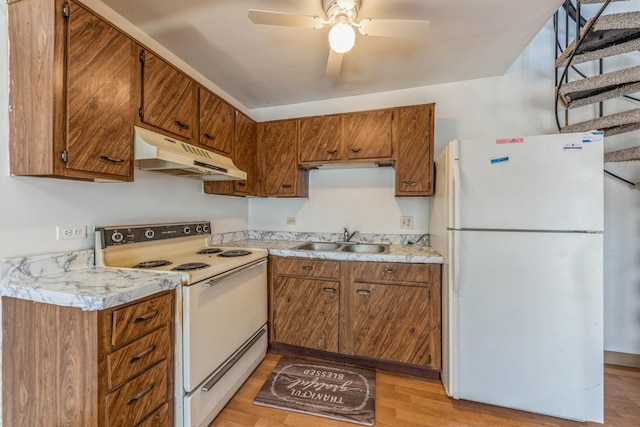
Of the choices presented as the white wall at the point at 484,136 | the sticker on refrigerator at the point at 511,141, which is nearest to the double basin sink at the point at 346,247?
the white wall at the point at 484,136

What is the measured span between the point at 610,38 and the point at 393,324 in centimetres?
241

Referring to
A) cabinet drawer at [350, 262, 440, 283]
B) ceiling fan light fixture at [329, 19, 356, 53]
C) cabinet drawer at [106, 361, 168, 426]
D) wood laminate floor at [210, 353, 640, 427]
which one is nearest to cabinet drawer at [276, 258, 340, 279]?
cabinet drawer at [350, 262, 440, 283]

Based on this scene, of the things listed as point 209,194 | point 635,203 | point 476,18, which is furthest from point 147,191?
point 635,203

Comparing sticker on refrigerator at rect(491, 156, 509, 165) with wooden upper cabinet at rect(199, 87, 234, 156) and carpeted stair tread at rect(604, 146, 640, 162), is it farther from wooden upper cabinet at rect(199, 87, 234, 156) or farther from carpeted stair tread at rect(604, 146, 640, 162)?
wooden upper cabinet at rect(199, 87, 234, 156)

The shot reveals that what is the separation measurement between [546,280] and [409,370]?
3.86 ft

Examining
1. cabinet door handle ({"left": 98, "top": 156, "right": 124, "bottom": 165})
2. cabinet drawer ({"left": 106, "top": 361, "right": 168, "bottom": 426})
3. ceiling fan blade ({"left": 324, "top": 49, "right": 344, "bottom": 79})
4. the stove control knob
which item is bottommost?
cabinet drawer ({"left": 106, "top": 361, "right": 168, "bottom": 426})

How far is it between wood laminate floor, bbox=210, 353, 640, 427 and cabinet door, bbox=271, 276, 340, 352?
0.45 meters

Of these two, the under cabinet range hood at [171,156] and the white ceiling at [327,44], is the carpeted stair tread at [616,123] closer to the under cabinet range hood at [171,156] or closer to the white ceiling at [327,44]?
the white ceiling at [327,44]

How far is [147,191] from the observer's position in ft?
5.88

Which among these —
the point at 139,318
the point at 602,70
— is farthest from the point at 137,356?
the point at 602,70

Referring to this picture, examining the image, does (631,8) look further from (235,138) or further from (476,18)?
(235,138)

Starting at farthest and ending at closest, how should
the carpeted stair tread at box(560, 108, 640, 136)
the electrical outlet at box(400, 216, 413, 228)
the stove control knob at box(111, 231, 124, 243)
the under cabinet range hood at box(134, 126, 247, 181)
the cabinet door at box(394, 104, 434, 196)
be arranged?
the electrical outlet at box(400, 216, 413, 228) → the cabinet door at box(394, 104, 434, 196) → the carpeted stair tread at box(560, 108, 640, 136) → the stove control knob at box(111, 231, 124, 243) → the under cabinet range hood at box(134, 126, 247, 181)

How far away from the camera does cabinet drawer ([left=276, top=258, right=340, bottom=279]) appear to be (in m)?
2.07

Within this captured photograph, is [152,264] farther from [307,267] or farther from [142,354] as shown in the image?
[307,267]
